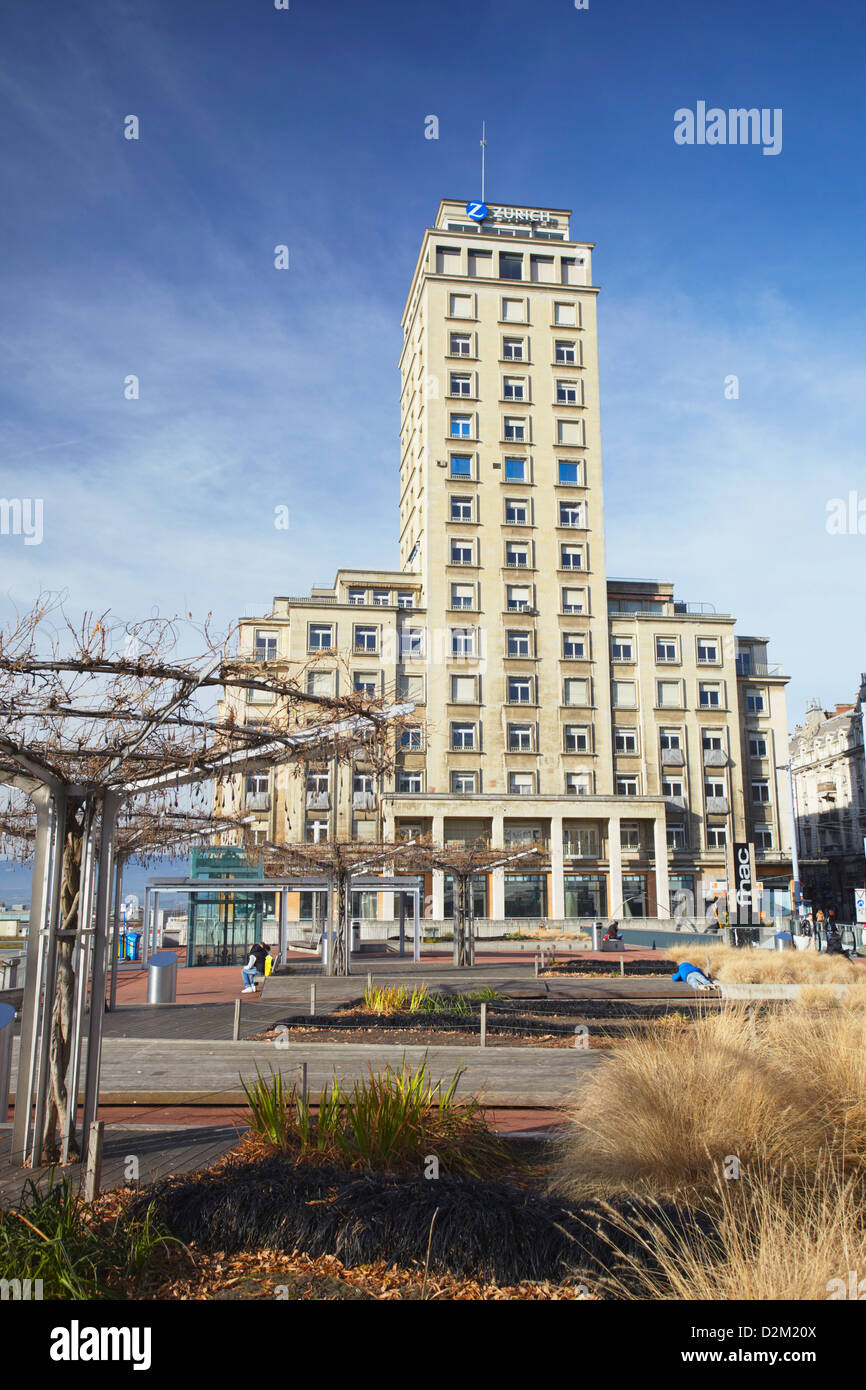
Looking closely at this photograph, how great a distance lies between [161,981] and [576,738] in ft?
144

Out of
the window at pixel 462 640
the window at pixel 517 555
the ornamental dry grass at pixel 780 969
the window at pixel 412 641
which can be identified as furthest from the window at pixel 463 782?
the ornamental dry grass at pixel 780 969

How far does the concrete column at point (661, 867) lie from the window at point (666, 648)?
11205 mm

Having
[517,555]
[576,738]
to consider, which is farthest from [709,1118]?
[517,555]

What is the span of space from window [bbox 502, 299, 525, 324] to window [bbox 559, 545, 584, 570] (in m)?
15.4

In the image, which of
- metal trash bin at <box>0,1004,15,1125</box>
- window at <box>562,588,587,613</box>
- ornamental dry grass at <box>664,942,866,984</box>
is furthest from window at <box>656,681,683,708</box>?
metal trash bin at <box>0,1004,15,1125</box>

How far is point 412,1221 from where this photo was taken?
552cm

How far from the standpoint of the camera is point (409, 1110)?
6977 mm

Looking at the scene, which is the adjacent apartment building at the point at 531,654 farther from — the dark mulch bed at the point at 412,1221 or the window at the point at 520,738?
the dark mulch bed at the point at 412,1221

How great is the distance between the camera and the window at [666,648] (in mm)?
66125

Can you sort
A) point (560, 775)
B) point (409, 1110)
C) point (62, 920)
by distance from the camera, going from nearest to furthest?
point (409, 1110), point (62, 920), point (560, 775)

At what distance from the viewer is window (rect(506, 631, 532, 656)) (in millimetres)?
62469
